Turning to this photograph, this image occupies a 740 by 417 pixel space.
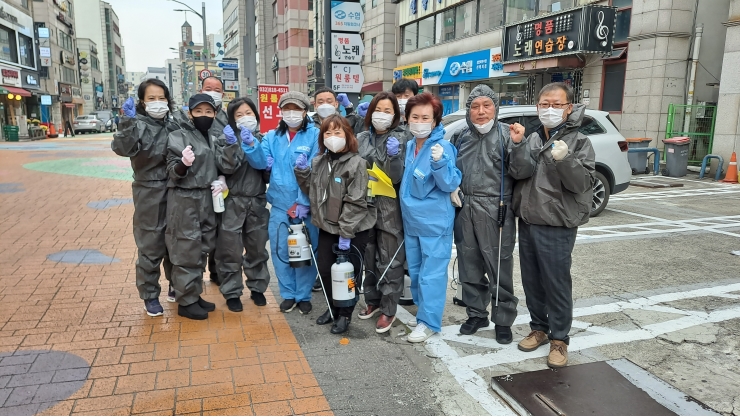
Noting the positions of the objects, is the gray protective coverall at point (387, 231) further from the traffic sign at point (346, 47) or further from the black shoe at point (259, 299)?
the traffic sign at point (346, 47)

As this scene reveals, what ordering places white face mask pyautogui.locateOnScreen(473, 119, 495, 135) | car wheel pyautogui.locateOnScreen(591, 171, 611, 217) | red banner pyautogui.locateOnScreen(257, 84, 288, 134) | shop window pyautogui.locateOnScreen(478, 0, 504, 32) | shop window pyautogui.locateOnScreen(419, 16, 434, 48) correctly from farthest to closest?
shop window pyautogui.locateOnScreen(419, 16, 434, 48)
shop window pyautogui.locateOnScreen(478, 0, 504, 32)
red banner pyautogui.locateOnScreen(257, 84, 288, 134)
car wheel pyautogui.locateOnScreen(591, 171, 611, 217)
white face mask pyautogui.locateOnScreen(473, 119, 495, 135)

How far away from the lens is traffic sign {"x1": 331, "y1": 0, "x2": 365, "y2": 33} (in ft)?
33.1

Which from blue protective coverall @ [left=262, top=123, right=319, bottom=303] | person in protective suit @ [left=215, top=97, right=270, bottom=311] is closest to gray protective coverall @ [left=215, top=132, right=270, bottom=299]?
person in protective suit @ [left=215, top=97, right=270, bottom=311]

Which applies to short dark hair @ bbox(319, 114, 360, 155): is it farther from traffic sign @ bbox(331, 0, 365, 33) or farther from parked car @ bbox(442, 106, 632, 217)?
traffic sign @ bbox(331, 0, 365, 33)

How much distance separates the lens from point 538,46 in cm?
1592

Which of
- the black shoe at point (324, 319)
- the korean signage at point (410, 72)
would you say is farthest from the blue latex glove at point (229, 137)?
the korean signage at point (410, 72)

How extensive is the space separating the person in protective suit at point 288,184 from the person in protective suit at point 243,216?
10cm

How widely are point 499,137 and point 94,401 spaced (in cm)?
310

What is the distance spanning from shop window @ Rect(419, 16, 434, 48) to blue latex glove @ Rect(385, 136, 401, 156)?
22.7 m

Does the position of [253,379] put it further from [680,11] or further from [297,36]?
[297,36]

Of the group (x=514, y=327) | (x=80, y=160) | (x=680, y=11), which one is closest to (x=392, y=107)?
(x=514, y=327)

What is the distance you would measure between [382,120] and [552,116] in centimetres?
130

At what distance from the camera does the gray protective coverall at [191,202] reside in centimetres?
406

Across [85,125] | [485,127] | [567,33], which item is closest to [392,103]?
[485,127]
